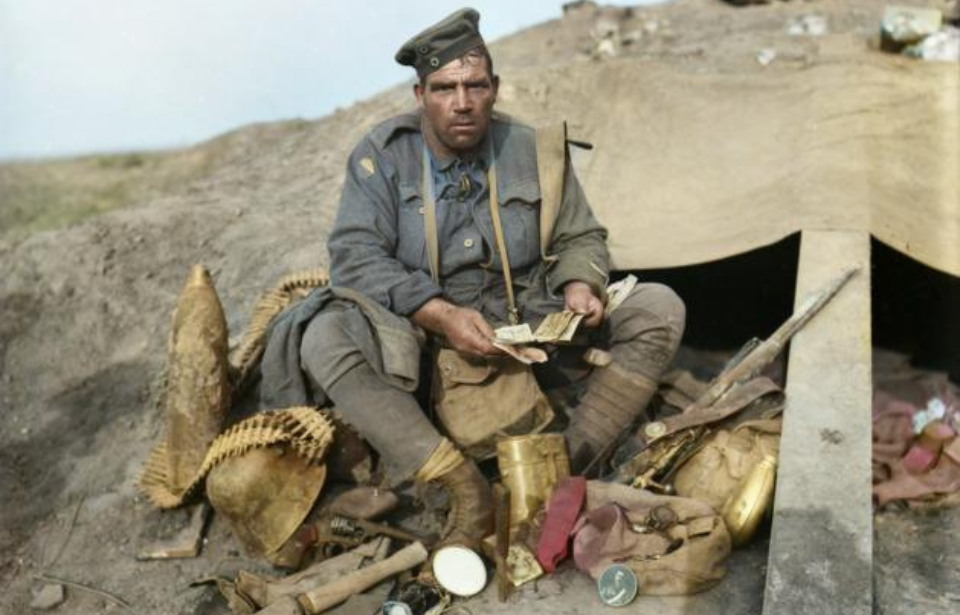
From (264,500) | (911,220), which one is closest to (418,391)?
(264,500)

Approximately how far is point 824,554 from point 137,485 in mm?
2736

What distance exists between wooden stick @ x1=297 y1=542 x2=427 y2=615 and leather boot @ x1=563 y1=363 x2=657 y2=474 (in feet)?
2.70

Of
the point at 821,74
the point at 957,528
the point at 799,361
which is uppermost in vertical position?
the point at 821,74

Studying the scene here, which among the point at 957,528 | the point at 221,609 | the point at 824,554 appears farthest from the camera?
the point at 957,528

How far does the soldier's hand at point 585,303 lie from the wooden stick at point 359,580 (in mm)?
1101

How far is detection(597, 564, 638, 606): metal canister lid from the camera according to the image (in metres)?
3.17

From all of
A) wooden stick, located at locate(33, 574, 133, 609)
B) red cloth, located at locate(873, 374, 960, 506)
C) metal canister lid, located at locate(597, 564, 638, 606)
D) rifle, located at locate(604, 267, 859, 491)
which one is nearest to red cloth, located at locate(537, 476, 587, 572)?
metal canister lid, located at locate(597, 564, 638, 606)

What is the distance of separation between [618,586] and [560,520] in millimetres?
326

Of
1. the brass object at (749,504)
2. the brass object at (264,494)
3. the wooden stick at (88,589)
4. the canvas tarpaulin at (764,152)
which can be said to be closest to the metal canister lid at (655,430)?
the brass object at (749,504)

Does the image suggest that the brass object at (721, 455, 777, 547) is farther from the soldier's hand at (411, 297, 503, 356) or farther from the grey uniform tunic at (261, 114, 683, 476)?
the soldier's hand at (411, 297, 503, 356)

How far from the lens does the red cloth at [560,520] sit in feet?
11.0

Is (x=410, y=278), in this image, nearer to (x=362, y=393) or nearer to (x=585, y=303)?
(x=362, y=393)

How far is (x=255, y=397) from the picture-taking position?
4449 mm

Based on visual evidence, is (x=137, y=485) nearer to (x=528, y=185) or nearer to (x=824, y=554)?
(x=528, y=185)
